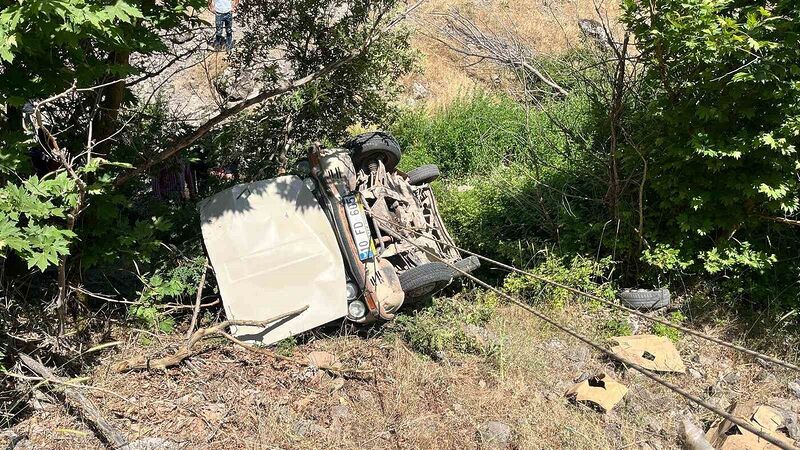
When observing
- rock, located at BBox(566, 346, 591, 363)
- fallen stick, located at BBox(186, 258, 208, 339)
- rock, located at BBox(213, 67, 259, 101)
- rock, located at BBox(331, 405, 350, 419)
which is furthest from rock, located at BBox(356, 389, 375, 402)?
rock, located at BBox(213, 67, 259, 101)

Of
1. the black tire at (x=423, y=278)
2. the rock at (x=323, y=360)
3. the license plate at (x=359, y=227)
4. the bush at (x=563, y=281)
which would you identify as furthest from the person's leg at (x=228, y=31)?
the bush at (x=563, y=281)

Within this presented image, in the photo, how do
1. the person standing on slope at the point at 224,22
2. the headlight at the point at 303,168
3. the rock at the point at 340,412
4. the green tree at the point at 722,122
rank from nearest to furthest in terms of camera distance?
the rock at the point at 340,412
the green tree at the point at 722,122
the headlight at the point at 303,168
the person standing on slope at the point at 224,22

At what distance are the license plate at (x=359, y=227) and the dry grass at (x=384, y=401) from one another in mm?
714

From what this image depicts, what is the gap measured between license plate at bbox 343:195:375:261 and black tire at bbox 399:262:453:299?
36 cm

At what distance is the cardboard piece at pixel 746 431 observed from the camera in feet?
13.9

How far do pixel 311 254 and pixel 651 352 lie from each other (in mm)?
2812

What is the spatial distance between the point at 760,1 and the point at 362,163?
11.5 feet

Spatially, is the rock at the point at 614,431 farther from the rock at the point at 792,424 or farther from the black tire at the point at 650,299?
the black tire at the point at 650,299

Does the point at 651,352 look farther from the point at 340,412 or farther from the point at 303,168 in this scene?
the point at 303,168


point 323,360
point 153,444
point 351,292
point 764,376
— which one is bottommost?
point 764,376

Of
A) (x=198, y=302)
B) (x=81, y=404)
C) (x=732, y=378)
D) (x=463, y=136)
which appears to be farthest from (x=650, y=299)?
(x=81, y=404)

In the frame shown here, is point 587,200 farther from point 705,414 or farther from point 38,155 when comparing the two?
point 38,155

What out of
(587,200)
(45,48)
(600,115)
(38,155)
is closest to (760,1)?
(600,115)

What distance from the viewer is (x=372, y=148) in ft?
20.0
